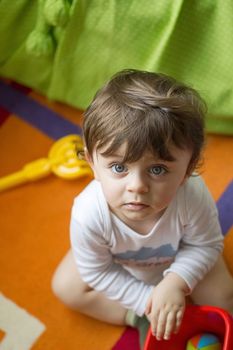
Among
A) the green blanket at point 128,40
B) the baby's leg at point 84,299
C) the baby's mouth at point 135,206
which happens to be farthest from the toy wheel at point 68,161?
the baby's mouth at point 135,206

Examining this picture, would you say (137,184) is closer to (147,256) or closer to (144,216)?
(144,216)

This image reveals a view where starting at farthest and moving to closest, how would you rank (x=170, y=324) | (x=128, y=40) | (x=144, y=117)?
(x=128, y=40) < (x=170, y=324) < (x=144, y=117)

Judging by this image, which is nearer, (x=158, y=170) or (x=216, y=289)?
(x=158, y=170)

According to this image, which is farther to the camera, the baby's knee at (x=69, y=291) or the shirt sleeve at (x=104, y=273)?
the baby's knee at (x=69, y=291)

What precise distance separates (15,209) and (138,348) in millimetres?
385

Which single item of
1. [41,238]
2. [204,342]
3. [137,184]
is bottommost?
[41,238]

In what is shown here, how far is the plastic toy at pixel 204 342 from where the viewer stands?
81cm

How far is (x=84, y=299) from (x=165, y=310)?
8.6 inches

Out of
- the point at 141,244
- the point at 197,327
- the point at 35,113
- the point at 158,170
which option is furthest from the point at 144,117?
the point at 35,113

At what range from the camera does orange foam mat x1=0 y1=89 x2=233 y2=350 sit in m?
0.97

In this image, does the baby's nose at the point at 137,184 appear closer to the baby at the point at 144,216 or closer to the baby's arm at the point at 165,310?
the baby at the point at 144,216

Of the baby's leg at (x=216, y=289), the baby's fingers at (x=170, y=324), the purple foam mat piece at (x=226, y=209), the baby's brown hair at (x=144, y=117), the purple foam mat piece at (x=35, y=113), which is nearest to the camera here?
the baby's brown hair at (x=144, y=117)

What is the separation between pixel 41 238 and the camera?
108cm

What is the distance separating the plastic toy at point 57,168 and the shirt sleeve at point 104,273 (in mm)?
291
